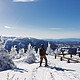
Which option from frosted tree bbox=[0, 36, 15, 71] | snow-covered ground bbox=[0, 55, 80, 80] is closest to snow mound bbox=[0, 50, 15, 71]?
frosted tree bbox=[0, 36, 15, 71]

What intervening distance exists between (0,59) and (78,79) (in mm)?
9032

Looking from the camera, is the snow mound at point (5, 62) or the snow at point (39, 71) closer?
the snow at point (39, 71)

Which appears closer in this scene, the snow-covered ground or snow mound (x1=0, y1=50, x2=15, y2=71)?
the snow-covered ground

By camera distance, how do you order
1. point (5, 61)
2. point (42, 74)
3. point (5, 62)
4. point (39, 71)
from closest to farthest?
point (42, 74) → point (39, 71) → point (5, 62) → point (5, 61)

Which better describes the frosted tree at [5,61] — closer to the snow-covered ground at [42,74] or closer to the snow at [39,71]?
the snow at [39,71]

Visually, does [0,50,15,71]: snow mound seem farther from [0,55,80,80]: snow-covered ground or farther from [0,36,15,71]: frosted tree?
[0,55,80,80]: snow-covered ground

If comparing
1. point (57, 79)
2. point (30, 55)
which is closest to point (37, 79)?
point (57, 79)

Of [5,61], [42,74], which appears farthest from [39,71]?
[5,61]

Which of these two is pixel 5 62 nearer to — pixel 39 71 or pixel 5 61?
pixel 5 61

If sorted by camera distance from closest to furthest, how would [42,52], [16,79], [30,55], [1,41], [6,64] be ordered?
[16,79] < [42,52] < [6,64] < [1,41] < [30,55]

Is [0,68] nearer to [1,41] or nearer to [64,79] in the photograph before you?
[1,41]

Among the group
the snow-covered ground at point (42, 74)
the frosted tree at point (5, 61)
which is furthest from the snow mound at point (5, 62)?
the snow-covered ground at point (42, 74)

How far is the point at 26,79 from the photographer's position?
5.71m

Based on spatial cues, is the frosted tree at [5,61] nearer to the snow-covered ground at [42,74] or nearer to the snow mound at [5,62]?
the snow mound at [5,62]
